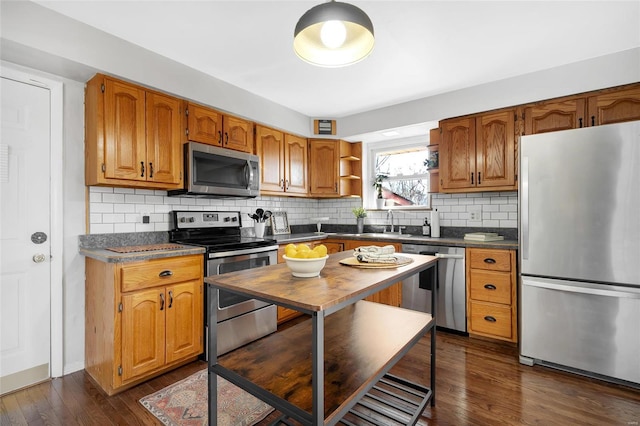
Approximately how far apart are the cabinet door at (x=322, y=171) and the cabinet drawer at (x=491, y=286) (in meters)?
2.06

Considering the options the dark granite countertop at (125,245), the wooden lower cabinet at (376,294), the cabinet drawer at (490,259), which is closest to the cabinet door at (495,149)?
the cabinet drawer at (490,259)

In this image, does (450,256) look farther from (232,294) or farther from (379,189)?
(232,294)

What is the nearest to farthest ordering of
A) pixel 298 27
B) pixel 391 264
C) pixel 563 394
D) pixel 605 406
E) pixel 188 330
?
pixel 298 27 < pixel 391 264 < pixel 605 406 < pixel 563 394 < pixel 188 330

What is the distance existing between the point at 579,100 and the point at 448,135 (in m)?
1.15

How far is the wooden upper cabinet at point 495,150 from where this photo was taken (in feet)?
10.1

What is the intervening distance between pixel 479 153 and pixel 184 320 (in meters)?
3.27

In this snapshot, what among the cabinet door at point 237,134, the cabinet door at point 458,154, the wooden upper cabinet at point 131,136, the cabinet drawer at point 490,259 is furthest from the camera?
the cabinet door at point 458,154

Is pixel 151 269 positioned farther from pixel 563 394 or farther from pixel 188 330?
pixel 563 394

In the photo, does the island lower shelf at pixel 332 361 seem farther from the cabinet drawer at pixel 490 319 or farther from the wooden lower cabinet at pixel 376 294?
the wooden lower cabinet at pixel 376 294

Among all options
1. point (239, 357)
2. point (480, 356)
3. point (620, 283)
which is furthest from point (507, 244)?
point (239, 357)

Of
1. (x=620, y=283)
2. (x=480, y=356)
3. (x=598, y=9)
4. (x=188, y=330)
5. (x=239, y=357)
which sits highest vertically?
(x=598, y=9)

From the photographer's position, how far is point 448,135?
3498 mm

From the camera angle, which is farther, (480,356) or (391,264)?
(480,356)

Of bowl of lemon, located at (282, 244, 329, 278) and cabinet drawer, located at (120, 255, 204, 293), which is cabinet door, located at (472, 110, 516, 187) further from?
cabinet drawer, located at (120, 255, 204, 293)
